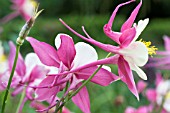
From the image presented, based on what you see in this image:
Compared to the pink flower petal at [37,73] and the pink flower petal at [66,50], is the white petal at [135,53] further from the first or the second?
the pink flower petal at [37,73]

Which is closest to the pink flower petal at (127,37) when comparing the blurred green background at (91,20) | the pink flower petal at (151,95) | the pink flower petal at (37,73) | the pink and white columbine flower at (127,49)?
the pink and white columbine flower at (127,49)

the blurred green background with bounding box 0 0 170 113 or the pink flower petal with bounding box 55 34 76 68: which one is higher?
the pink flower petal with bounding box 55 34 76 68

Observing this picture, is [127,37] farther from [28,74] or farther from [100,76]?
[28,74]

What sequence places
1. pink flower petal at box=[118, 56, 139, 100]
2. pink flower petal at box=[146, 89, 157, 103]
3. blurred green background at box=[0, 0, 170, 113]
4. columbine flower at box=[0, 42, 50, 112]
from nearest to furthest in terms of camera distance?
pink flower petal at box=[118, 56, 139, 100], columbine flower at box=[0, 42, 50, 112], pink flower petal at box=[146, 89, 157, 103], blurred green background at box=[0, 0, 170, 113]

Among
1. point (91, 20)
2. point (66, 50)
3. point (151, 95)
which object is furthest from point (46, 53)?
point (91, 20)

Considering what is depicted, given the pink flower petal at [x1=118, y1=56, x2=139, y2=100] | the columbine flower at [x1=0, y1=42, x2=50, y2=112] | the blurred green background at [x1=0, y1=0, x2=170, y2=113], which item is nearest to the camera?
the pink flower petal at [x1=118, y1=56, x2=139, y2=100]

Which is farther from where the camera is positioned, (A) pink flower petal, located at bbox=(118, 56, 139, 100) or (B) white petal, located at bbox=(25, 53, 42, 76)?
(B) white petal, located at bbox=(25, 53, 42, 76)

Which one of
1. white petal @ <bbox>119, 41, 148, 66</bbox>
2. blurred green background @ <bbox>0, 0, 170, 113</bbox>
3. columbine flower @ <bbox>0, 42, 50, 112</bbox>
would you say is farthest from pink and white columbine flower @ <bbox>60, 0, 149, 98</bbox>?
blurred green background @ <bbox>0, 0, 170, 113</bbox>

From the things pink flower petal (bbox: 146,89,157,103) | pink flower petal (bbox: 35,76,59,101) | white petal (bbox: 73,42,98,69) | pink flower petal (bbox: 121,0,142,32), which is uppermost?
pink flower petal (bbox: 121,0,142,32)

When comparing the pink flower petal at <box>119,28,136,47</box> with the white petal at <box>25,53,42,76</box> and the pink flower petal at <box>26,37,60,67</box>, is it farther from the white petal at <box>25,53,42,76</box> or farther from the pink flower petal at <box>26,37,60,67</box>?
the white petal at <box>25,53,42,76</box>
